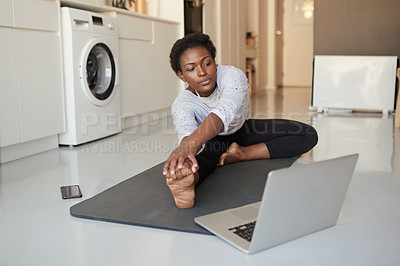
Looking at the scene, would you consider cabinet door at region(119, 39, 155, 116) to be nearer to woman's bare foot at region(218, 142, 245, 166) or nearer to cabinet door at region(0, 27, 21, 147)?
cabinet door at region(0, 27, 21, 147)

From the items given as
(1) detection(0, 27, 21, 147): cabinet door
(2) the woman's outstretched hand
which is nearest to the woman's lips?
(2) the woman's outstretched hand

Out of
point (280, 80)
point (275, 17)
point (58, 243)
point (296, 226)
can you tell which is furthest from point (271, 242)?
point (280, 80)

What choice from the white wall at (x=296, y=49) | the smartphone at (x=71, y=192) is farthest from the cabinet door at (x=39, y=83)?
the white wall at (x=296, y=49)

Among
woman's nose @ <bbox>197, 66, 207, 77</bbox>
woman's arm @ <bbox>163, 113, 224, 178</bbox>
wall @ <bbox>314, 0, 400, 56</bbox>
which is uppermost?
wall @ <bbox>314, 0, 400, 56</bbox>

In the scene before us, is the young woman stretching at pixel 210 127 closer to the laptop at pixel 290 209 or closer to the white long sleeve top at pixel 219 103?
the white long sleeve top at pixel 219 103

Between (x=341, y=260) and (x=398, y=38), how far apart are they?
15.1 ft

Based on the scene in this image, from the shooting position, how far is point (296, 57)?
947 cm

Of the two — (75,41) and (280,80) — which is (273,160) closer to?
(75,41)

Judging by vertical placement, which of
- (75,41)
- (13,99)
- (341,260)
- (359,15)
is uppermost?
(359,15)

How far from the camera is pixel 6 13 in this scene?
2.43 metres

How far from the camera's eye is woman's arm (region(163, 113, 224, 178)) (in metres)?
1.51

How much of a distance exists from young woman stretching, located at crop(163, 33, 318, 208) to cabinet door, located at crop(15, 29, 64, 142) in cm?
107

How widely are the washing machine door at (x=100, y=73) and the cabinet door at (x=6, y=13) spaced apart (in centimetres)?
68

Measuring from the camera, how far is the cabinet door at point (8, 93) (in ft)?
8.03
